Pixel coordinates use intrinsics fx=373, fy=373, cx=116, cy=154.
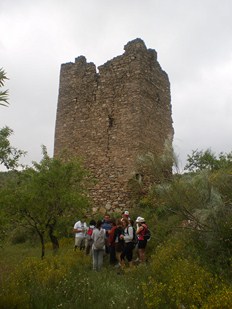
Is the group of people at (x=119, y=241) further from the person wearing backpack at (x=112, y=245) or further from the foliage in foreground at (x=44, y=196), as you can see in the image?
the foliage in foreground at (x=44, y=196)

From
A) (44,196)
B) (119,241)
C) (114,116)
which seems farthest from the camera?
(114,116)

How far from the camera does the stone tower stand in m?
14.5

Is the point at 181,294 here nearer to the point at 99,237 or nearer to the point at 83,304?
the point at 83,304

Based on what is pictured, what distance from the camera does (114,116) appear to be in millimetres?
15227

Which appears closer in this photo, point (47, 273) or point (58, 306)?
point (58, 306)

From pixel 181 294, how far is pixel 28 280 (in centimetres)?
333

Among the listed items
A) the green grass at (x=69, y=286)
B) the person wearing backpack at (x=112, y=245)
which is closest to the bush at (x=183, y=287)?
the green grass at (x=69, y=286)

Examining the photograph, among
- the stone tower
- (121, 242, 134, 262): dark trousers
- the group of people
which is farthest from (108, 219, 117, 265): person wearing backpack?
the stone tower

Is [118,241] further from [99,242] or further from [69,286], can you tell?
[69,286]

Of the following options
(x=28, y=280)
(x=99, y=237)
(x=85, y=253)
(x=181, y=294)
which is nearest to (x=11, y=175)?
(x=85, y=253)

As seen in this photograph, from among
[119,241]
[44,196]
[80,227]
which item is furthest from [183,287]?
[80,227]

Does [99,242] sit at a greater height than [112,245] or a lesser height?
greater

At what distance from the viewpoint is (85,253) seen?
10.8 m

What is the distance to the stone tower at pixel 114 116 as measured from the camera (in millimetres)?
14531
